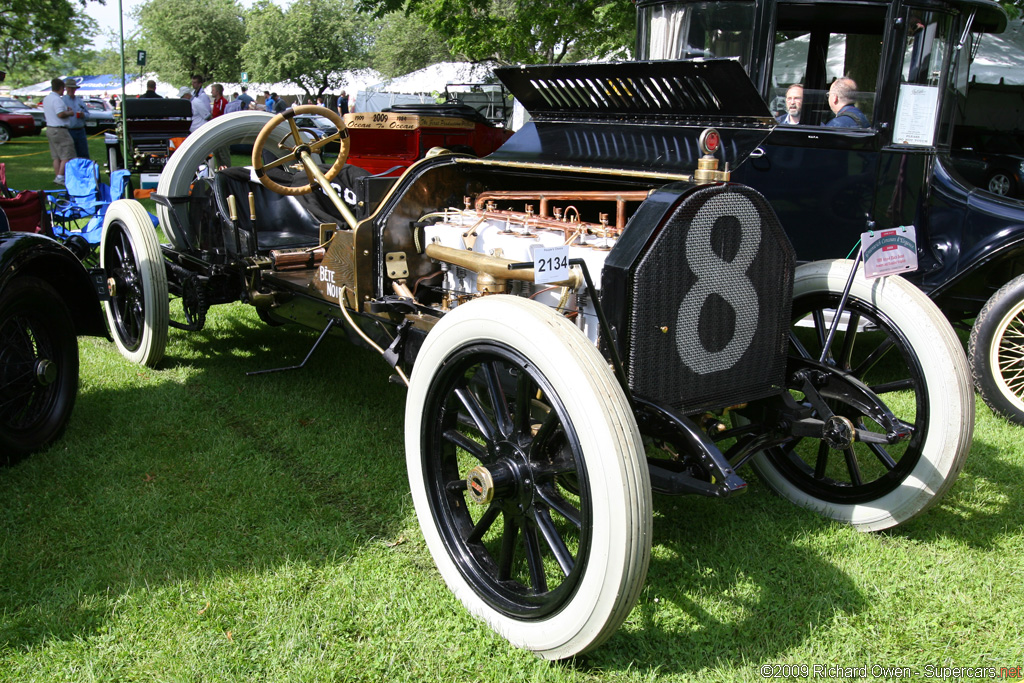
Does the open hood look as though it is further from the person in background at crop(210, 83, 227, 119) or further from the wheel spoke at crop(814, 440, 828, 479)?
the person in background at crop(210, 83, 227, 119)

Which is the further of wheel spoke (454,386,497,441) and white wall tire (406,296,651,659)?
wheel spoke (454,386,497,441)

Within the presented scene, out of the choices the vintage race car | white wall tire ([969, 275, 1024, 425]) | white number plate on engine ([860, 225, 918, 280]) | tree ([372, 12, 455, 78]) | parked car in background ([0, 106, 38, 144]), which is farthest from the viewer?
tree ([372, 12, 455, 78])

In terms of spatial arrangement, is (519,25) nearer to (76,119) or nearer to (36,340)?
(76,119)

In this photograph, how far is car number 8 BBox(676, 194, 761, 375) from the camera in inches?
99.0

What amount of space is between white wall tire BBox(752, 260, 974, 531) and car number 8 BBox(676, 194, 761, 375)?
0.57m

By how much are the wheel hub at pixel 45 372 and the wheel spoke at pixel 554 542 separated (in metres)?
2.62

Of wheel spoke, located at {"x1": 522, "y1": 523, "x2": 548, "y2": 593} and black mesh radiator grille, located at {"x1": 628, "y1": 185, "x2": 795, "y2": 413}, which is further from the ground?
black mesh radiator grille, located at {"x1": 628, "y1": 185, "x2": 795, "y2": 413}

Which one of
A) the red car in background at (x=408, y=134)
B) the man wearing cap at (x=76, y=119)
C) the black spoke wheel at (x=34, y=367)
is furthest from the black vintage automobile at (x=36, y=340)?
the man wearing cap at (x=76, y=119)

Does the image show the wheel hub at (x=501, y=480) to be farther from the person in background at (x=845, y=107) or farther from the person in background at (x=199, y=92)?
the person in background at (x=199, y=92)

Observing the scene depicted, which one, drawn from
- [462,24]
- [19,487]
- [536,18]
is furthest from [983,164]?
[462,24]

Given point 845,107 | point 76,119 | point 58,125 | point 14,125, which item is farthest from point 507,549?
point 14,125

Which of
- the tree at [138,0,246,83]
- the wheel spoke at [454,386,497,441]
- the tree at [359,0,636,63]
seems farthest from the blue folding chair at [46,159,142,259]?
the tree at [138,0,246,83]

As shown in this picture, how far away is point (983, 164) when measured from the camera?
21.2 ft

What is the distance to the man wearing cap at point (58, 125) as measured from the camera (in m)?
12.3
